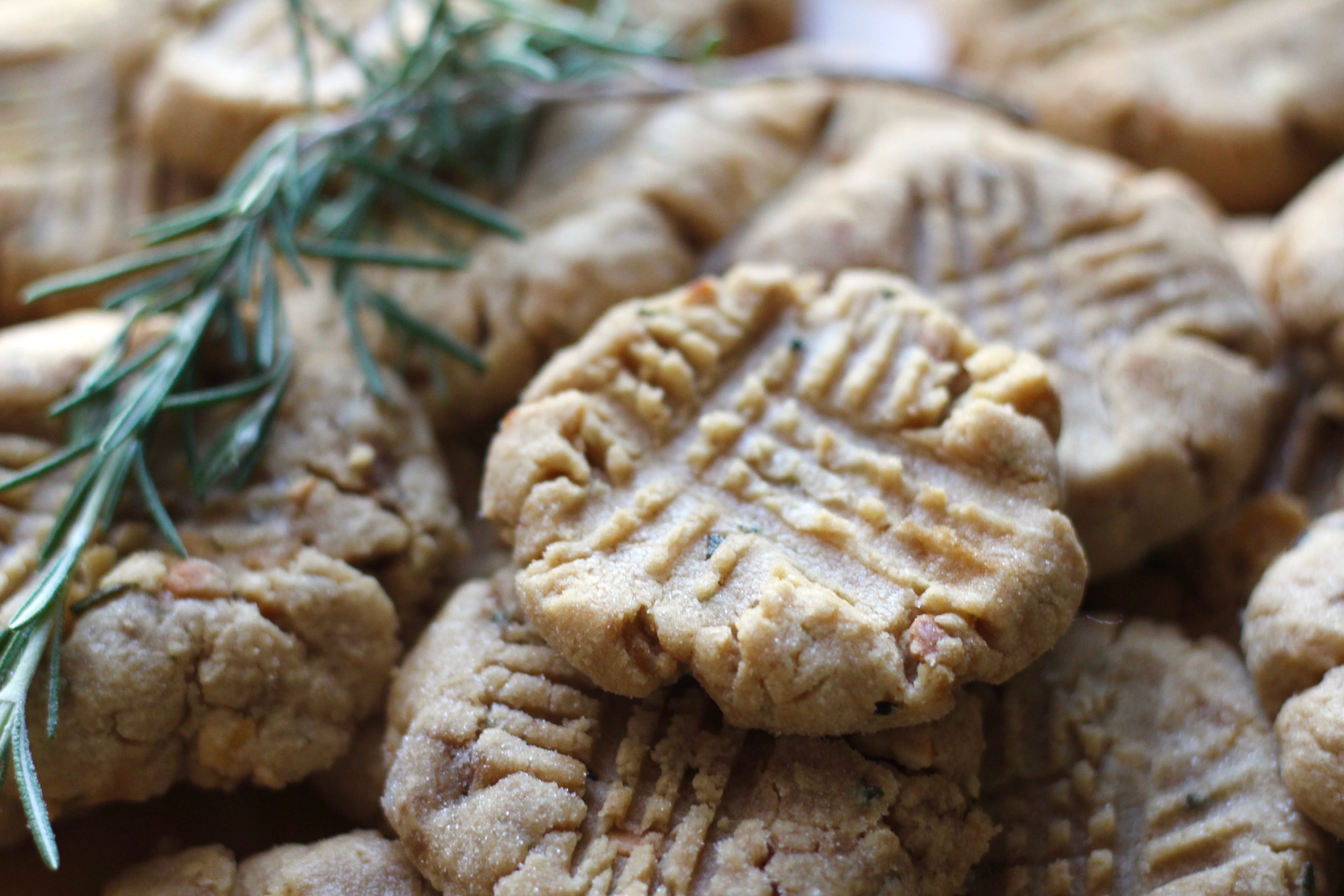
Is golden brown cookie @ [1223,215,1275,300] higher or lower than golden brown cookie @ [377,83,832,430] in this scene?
lower

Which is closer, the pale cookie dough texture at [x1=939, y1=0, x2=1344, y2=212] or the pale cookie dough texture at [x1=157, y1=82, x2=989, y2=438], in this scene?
the pale cookie dough texture at [x1=157, y1=82, x2=989, y2=438]

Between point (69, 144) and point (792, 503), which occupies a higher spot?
point (69, 144)

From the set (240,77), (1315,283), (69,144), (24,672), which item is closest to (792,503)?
(24,672)

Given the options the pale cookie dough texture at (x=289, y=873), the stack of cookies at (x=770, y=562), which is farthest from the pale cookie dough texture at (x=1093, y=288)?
the pale cookie dough texture at (x=289, y=873)

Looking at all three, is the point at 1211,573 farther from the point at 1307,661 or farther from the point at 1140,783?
the point at 1140,783

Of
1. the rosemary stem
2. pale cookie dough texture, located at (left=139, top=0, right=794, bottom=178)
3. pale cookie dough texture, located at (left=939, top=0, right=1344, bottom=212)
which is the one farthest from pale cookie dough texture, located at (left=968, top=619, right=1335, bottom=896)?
pale cookie dough texture, located at (left=139, top=0, right=794, bottom=178)

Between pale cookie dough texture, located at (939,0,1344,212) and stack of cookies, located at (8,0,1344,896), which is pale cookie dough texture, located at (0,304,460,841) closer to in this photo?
stack of cookies, located at (8,0,1344,896)
